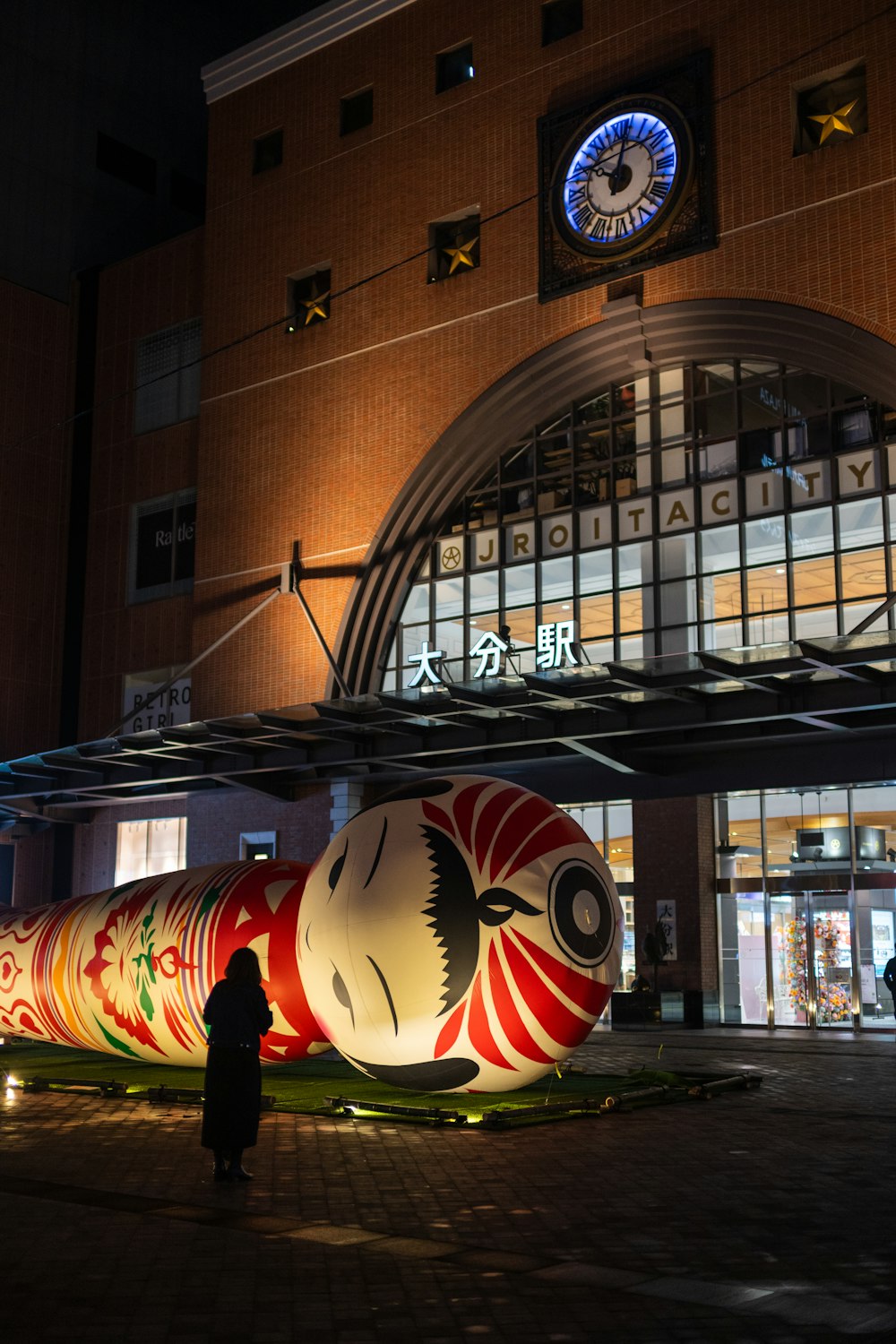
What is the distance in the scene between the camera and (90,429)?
3700 cm

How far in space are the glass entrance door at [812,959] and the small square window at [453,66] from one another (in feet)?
58.8

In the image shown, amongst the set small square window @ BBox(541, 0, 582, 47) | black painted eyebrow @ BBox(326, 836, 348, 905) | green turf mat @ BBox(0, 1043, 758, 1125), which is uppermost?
small square window @ BBox(541, 0, 582, 47)

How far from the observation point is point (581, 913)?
520 inches

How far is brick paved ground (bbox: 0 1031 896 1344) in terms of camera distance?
6.48 meters

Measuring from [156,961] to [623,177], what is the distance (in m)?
16.6

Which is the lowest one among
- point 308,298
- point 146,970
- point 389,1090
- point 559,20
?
point 389,1090

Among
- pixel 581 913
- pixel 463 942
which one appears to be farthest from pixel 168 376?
pixel 463 942

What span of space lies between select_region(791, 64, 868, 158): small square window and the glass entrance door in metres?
14.0

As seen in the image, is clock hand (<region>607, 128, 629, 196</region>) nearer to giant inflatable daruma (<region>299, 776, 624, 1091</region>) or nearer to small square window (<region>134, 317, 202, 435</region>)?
small square window (<region>134, 317, 202, 435</region>)

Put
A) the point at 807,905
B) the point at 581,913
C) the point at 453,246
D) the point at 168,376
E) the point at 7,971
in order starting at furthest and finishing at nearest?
the point at 168,376
the point at 453,246
the point at 807,905
the point at 7,971
the point at 581,913

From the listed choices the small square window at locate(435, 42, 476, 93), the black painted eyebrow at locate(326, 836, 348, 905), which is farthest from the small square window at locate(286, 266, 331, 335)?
the black painted eyebrow at locate(326, 836, 348, 905)

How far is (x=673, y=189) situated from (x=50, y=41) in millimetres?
21538

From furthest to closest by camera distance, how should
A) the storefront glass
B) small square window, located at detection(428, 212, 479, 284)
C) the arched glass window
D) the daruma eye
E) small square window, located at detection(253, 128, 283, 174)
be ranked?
small square window, located at detection(253, 128, 283, 174) → small square window, located at detection(428, 212, 479, 284) → the storefront glass → the arched glass window → the daruma eye

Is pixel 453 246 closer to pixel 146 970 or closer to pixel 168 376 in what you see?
pixel 168 376
